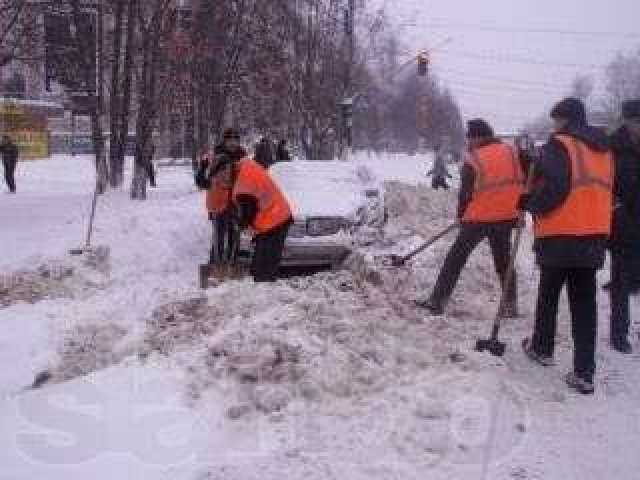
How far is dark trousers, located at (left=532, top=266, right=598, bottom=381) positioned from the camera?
23.1ft

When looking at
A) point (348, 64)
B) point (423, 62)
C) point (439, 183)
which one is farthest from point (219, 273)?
point (423, 62)

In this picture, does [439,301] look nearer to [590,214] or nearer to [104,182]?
[590,214]

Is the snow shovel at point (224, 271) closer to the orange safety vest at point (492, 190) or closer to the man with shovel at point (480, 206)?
the man with shovel at point (480, 206)

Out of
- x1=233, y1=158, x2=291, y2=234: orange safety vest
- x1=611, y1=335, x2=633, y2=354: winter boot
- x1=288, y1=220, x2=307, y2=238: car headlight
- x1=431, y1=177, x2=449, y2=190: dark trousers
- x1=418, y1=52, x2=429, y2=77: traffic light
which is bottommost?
x1=431, y1=177, x2=449, y2=190: dark trousers

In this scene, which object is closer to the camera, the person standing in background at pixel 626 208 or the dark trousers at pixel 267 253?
the person standing in background at pixel 626 208

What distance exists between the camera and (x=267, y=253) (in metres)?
9.66

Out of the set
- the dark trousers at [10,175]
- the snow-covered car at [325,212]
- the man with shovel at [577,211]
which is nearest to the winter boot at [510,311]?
the man with shovel at [577,211]

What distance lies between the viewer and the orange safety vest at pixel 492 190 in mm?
9000

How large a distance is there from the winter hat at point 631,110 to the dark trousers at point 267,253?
122 inches

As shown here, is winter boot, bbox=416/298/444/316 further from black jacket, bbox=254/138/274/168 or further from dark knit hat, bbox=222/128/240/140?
black jacket, bbox=254/138/274/168

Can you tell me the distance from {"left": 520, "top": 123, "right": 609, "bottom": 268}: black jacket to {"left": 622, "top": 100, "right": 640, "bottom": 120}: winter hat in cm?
132

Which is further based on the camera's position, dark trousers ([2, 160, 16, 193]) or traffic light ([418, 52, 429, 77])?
traffic light ([418, 52, 429, 77])

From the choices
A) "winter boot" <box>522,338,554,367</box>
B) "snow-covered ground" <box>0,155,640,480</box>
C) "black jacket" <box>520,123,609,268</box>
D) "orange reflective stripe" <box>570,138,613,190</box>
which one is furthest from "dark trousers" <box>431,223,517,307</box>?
"orange reflective stripe" <box>570,138,613,190</box>

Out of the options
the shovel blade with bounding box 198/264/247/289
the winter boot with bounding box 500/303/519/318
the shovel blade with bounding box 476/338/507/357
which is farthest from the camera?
the shovel blade with bounding box 198/264/247/289
